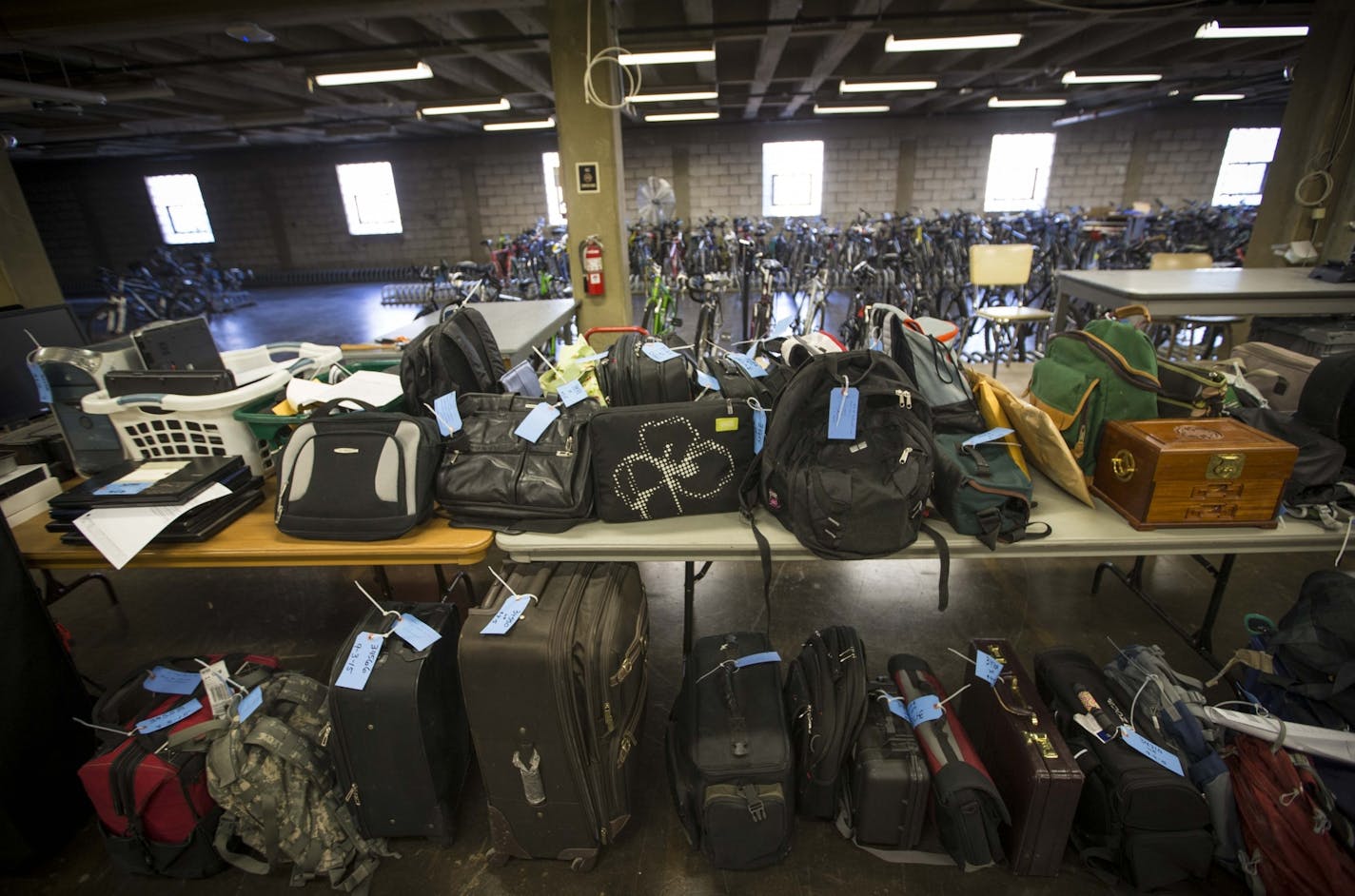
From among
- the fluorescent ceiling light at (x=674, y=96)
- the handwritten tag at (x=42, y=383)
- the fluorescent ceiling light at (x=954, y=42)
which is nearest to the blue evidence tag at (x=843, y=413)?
the handwritten tag at (x=42, y=383)

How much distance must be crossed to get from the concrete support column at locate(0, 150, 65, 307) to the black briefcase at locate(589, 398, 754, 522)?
6563 mm

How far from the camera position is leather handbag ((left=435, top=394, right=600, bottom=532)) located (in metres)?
1.53

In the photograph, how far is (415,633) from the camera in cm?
148

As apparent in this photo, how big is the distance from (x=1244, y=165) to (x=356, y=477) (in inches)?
629

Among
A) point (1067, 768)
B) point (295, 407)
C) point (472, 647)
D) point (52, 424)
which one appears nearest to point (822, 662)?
point (1067, 768)

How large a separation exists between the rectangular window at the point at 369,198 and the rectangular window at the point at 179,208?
10.7ft

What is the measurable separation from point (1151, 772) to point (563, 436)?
1604 millimetres

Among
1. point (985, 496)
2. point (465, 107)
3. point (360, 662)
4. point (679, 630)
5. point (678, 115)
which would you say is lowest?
point (679, 630)

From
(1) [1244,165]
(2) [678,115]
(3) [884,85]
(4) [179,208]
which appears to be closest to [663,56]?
(3) [884,85]

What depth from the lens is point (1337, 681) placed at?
4.39ft

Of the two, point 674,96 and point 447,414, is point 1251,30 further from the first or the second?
point 447,414

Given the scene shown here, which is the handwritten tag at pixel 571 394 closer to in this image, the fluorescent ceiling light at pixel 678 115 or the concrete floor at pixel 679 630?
the concrete floor at pixel 679 630

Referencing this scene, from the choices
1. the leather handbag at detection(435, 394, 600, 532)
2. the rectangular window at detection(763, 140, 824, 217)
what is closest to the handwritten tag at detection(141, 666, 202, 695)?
the leather handbag at detection(435, 394, 600, 532)

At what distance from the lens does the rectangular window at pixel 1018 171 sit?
1107cm
